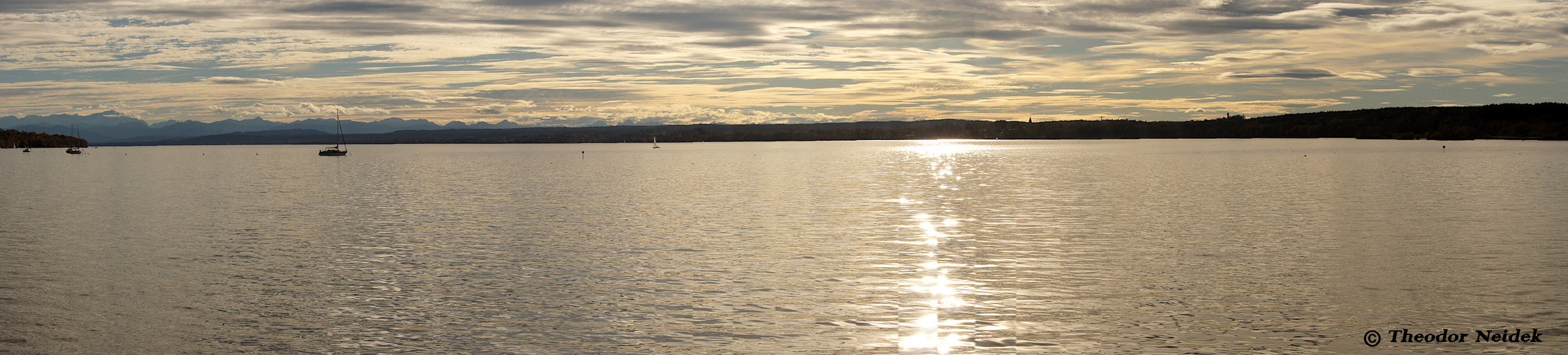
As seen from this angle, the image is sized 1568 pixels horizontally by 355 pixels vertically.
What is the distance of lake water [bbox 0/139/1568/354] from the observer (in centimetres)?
1723

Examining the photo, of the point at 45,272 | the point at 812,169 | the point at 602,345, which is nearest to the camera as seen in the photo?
the point at 602,345

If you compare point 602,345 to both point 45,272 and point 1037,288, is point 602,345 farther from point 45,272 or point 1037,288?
point 45,272

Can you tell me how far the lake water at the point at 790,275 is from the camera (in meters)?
17.2

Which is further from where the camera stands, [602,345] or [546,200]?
[546,200]

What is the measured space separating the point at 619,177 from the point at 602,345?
7201cm

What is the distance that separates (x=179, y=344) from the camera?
674 inches

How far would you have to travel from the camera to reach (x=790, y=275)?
24625 mm

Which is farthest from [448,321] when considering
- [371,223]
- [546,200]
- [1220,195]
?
[1220,195]

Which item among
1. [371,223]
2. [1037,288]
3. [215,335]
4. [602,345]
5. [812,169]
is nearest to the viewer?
[602,345]

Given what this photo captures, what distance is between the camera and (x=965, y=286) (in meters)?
22.7

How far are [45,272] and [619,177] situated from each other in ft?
203

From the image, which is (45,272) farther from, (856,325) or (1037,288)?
(1037,288)

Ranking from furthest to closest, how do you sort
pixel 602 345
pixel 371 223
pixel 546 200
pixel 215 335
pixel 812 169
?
1. pixel 812 169
2. pixel 546 200
3. pixel 371 223
4. pixel 215 335
5. pixel 602 345

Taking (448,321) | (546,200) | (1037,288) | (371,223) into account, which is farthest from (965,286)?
(546,200)
